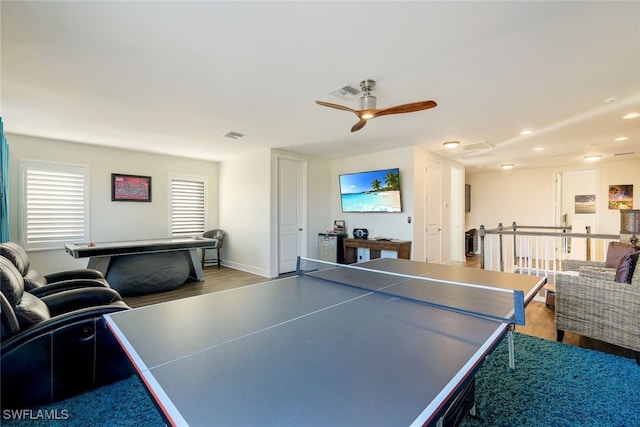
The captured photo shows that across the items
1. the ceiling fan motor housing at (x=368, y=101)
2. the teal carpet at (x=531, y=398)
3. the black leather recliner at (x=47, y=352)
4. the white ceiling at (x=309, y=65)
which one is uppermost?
the white ceiling at (x=309, y=65)

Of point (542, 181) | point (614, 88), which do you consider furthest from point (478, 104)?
point (542, 181)

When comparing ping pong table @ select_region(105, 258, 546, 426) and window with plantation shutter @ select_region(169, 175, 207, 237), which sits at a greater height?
window with plantation shutter @ select_region(169, 175, 207, 237)

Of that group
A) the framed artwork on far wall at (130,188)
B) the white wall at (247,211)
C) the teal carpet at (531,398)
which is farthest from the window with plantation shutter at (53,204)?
→ the teal carpet at (531,398)

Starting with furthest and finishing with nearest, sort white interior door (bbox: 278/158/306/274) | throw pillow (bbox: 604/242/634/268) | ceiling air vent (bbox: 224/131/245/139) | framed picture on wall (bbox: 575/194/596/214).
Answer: framed picture on wall (bbox: 575/194/596/214) → white interior door (bbox: 278/158/306/274) → ceiling air vent (bbox: 224/131/245/139) → throw pillow (bbox: 604/242/634/268)

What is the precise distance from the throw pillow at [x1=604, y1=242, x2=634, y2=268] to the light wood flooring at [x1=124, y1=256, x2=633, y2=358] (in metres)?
0.91

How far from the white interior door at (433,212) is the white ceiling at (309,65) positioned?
60.6 inches

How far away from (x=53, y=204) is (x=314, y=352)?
5883mm

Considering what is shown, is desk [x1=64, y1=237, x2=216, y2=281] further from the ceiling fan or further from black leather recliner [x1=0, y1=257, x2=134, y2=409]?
the ceiling fan

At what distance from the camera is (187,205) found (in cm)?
641

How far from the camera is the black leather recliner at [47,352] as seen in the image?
1663 mm

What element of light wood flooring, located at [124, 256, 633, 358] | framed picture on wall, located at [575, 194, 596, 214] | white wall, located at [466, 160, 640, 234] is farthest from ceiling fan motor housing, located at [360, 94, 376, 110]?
framed picture on wall, located at [575, 194, 596, 214]

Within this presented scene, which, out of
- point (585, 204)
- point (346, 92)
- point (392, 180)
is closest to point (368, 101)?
point (346, 92)

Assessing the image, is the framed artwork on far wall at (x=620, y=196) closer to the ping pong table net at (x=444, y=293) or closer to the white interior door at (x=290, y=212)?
the white interior door at (x=290, y=212)

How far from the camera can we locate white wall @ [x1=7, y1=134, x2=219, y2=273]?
454 cm
